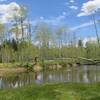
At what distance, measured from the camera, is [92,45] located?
155375mm

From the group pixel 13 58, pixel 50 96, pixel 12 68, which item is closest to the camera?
pixel 50 96

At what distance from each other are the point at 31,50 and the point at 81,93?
254ft

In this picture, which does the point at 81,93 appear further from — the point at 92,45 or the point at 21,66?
the point at 92,45

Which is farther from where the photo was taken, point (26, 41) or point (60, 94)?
Result: point (26, 41)

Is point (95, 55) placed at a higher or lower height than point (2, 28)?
lower

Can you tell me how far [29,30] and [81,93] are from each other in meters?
70.4

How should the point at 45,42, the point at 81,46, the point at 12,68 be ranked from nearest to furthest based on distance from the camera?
the point at 12,68 → the point at 45,42 → the point at 81,46

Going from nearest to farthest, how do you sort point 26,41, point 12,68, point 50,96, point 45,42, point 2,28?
point 50,96, point 12,68, point 2,28, point 26,41, point 45,42

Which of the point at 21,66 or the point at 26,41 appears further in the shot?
the point at 26,41

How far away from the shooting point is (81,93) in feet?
67.2

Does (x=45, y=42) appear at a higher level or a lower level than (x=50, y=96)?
higher

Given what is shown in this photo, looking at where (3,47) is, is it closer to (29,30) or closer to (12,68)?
(29,30)

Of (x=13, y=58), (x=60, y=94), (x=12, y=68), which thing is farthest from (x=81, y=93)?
(x=13, y=58)

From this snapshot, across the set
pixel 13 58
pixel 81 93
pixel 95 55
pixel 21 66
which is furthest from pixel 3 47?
pixel 81 93
